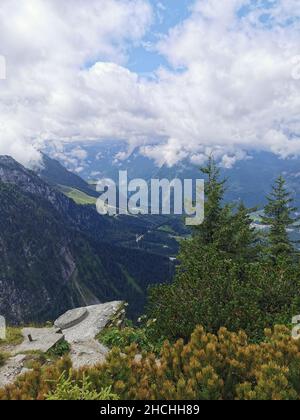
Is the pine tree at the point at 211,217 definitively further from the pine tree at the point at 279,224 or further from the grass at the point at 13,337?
the grass at the point at 13,337

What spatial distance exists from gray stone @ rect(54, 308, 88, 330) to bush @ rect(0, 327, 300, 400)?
14.3m

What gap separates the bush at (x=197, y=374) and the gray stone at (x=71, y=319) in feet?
46.9

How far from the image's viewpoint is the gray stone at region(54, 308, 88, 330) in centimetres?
2189

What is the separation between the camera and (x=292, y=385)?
22.7 ft

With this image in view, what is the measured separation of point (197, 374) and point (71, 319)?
16542 mm

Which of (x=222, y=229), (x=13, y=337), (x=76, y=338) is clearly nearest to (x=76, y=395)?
(x=13, y=337)

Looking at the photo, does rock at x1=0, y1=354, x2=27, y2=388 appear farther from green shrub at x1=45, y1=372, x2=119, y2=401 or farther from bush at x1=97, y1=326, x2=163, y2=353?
green shrub at x1=45, y1=372, x2=119, y2=401

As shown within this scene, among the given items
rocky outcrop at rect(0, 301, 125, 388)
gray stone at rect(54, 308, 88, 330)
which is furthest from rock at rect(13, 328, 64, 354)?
gray stone at rect(54, 308, 88, 330)

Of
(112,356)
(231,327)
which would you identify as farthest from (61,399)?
(231,327)

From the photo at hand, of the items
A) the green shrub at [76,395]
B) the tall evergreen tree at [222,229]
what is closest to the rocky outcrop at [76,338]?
the green shrub at [76,395]

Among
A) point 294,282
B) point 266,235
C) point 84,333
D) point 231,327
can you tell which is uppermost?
point 266,235

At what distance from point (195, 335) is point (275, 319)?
562 cm

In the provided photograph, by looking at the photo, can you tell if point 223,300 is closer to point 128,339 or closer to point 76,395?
point 128,339
